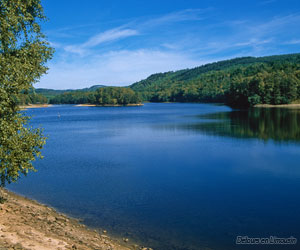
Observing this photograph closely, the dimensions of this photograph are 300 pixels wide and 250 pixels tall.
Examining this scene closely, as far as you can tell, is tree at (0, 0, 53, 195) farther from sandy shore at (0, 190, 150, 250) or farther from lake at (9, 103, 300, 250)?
lake at (9, 103, 300, 250)

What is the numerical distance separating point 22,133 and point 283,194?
13.3 metres

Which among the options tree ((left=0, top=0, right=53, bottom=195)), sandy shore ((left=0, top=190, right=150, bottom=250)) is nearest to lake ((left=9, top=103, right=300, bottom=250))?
sandy shore ((left=0, top=190, right=150, bottom=250))

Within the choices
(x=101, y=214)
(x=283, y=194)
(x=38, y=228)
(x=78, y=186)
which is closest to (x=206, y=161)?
(x=283, y=194)

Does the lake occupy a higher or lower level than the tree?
lower

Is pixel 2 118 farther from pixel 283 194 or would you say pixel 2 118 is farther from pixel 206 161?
pixel 206 161

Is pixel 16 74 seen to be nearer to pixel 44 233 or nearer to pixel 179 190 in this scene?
pixel 44 233

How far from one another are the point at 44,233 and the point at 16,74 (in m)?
5.81

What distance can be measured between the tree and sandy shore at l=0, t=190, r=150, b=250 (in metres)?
1.70

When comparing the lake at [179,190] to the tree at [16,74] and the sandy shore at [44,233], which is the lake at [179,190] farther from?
the tree at [16,74]

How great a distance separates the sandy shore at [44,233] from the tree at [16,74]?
170 cm

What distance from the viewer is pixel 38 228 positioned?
1072 cm

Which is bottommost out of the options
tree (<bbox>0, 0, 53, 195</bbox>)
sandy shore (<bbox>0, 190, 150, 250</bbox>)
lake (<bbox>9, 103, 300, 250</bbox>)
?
lake (<bbox>9, 103, 300, 250</bbox>)

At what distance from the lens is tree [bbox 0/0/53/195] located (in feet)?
33.7

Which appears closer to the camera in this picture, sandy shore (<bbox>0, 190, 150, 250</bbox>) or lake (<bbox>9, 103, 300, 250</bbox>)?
sandy shore (<bbox>0, 190, 150, 250</bbox>)
